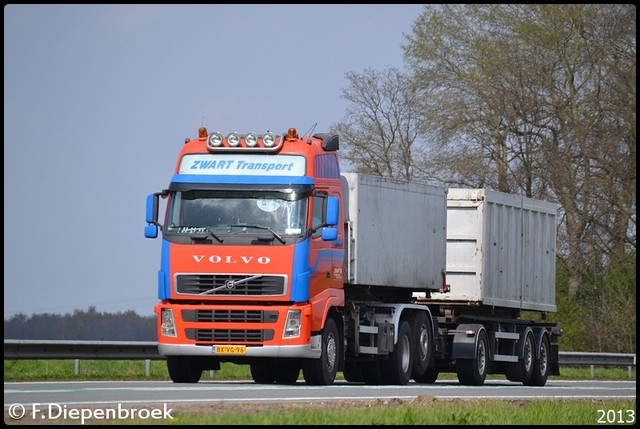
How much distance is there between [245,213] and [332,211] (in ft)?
4.22

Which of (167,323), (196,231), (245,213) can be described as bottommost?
(167,323)

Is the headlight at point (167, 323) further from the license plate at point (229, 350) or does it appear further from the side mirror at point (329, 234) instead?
the side mirror at point (329, 234)

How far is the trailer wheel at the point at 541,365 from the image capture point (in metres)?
30.4

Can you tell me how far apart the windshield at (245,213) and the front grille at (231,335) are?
4.79 ft

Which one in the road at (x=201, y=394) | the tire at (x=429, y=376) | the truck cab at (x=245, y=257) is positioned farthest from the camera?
the tire at (x=429, y=376)

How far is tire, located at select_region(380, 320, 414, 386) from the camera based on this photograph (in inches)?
992

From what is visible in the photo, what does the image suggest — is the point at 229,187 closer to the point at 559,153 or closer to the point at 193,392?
the point at 193,392

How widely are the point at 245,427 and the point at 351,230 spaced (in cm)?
1146

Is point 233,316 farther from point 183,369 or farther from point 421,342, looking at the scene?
point 421,342

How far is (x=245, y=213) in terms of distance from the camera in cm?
2238

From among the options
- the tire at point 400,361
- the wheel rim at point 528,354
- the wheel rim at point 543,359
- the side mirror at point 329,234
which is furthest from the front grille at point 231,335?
the wheel rim at point 543,359

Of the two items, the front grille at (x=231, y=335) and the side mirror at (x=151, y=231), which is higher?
the side mirror at (x=151, y=231)

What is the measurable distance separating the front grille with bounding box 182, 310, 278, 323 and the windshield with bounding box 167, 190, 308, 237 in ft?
3.86

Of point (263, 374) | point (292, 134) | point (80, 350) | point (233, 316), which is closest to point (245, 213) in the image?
point (233, 316)
